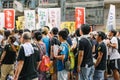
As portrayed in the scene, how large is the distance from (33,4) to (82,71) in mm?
31370

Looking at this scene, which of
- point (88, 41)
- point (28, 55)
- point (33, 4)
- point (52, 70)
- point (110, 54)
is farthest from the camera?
point (33, 4)

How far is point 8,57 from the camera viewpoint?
1009 centimetres

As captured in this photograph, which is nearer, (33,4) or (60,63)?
(60,63)

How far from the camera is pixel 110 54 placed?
10.7 metres

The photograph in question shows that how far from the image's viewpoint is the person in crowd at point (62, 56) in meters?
8.42

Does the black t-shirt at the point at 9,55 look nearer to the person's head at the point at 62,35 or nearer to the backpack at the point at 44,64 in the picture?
the backpack at the point at 44,64

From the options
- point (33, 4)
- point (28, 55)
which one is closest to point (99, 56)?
point (28, 55)

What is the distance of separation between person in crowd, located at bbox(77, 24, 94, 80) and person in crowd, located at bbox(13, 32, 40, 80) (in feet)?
4.22

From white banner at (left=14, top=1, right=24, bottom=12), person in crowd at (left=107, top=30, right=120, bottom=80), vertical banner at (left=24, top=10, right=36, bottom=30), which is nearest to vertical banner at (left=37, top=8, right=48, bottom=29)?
vertical banner at (left=24, top=10, right=36, bottom=30)

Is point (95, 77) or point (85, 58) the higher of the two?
point (85, 58)

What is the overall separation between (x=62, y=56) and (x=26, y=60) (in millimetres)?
1271

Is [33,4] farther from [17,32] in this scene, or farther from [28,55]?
[28,55]

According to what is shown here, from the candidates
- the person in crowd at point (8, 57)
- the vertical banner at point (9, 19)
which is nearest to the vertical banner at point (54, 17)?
the vertical banner at point (9, 19)

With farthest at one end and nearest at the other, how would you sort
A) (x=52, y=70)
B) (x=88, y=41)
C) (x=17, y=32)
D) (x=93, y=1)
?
(x=93, y=1), (x=17, y=32), (x=52, y=70), (x=88, y=41)
